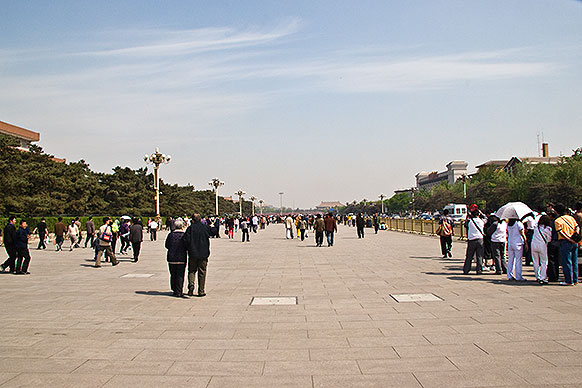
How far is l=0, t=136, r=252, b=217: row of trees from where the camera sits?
3484cm

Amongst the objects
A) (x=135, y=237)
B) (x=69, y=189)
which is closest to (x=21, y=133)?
(x=69, y=189)

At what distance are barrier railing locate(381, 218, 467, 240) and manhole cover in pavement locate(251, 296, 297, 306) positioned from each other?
58.8 ft

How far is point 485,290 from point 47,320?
8.36 m

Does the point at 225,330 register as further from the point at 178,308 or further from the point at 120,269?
the point at 120,269

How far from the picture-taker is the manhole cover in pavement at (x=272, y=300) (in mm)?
9544

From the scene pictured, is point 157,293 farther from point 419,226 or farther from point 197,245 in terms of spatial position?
point 419,226

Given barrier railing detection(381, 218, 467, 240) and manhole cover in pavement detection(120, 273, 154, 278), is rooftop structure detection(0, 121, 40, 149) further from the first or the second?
manhole cover in pavement detection(120, 273, 154, 278)

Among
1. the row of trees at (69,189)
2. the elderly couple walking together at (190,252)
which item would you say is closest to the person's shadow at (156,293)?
the elderly couple walking together at (190,252)

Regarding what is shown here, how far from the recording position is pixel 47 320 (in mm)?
8016

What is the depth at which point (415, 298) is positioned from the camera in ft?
32.0

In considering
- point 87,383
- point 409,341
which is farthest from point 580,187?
point 87,383

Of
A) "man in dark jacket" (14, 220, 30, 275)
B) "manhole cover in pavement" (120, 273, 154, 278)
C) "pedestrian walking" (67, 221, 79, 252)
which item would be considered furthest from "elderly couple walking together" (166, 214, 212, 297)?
"pedestrian walking" (67, 221, 79, 252)

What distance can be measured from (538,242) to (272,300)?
19.5ft

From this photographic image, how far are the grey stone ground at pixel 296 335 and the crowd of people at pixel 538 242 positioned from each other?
569 millimetres
